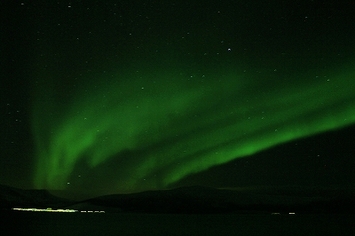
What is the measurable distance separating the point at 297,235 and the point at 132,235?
8770mm

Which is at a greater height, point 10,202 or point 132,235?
point 10,202

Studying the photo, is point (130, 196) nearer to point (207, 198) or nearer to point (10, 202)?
Answer: point (207, 198)

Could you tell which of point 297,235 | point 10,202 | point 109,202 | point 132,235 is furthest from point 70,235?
point 10,202

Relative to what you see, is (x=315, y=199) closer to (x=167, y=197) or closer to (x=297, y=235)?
(x=167, y=197)

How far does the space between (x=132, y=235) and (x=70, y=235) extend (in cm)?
316

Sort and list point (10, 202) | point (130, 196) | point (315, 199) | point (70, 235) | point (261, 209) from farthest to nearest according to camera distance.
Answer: point (10, 202) < point (130, 196) < point (315, 199) < point (261, 209) < point (70, 235)

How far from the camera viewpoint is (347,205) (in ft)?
452

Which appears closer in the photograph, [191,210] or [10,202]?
[191,210]

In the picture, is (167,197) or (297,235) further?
(167,197)

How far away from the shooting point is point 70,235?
21.1 metres

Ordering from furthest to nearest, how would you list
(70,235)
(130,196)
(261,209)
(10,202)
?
1. (10,202)
2. (130,196)
3. (261,209)
4. (70,235)

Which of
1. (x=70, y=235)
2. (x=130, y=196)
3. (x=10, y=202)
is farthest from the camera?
(x=10, y=202)

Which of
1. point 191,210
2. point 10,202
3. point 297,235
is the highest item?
point 10,202

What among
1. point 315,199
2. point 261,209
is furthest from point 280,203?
point 315,199
